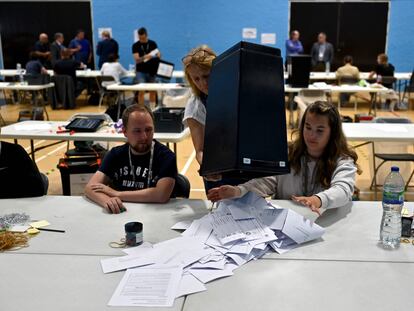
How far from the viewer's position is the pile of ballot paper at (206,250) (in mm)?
1433

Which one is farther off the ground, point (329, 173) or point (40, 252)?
point (329, 173)

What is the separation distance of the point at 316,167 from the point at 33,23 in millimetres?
11574

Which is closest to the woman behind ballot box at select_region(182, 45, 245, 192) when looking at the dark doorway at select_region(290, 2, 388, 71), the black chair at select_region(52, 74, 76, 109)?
the black chair at select_region(52, 74, 76, 109)

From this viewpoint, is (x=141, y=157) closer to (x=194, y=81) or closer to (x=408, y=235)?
(x=194, y=81)

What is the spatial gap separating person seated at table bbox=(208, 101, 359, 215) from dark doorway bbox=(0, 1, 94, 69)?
10494 mm

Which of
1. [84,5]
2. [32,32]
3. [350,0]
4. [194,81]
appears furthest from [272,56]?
[32,32]

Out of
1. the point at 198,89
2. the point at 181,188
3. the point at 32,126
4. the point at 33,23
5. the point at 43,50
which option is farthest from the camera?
the point at 33,23

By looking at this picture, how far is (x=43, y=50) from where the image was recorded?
447 inches

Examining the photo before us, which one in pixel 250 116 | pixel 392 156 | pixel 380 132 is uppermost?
pixel 250 116

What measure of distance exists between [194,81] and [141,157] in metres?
0.49

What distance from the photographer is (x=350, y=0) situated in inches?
A: 425

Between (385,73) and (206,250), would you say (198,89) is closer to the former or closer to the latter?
(206,250)

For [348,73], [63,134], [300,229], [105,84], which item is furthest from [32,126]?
[348,73]

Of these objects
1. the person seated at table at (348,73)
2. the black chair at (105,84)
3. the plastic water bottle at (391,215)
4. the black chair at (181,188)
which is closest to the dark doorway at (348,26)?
the person seated at table at (348,73)
